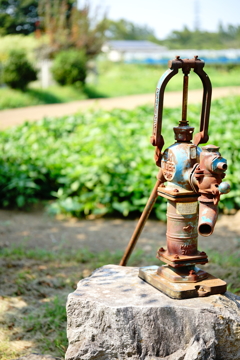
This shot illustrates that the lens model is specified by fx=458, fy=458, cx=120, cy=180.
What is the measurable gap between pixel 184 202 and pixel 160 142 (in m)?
0.32

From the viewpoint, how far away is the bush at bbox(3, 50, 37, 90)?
17.7 m

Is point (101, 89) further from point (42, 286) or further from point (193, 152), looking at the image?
point (193, 152)

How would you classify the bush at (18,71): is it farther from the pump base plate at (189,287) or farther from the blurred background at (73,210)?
the pump base plate at (189,287)

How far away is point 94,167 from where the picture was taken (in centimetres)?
598

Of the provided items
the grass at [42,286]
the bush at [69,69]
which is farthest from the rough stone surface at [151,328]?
the bush at [69,69]

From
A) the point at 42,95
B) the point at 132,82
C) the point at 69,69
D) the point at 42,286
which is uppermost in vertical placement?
the point at 69,69

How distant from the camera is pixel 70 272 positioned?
13.3 ft

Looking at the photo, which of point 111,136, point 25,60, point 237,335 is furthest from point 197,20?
point 237,335

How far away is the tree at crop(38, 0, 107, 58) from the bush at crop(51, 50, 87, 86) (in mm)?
1949

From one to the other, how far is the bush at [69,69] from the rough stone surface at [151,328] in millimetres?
17826

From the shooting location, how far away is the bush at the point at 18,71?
58.0ft

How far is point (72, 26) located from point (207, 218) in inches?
869

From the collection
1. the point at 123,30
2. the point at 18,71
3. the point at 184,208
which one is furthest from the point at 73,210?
the point at 123,30

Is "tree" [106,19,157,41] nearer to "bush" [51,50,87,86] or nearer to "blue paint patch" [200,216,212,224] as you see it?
"bush" [51,50,87,86]
